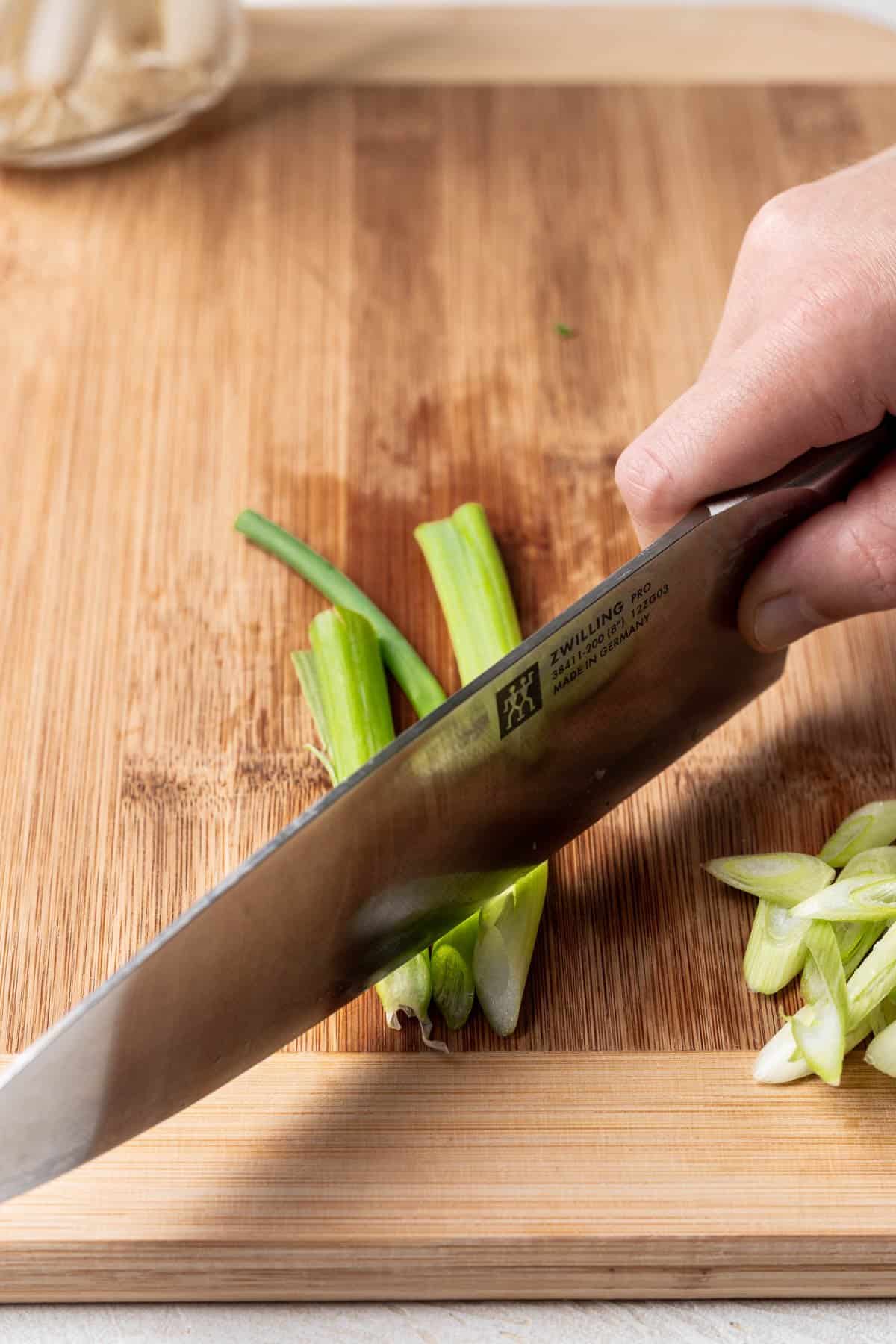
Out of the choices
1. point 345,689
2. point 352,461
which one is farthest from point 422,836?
point 352,461

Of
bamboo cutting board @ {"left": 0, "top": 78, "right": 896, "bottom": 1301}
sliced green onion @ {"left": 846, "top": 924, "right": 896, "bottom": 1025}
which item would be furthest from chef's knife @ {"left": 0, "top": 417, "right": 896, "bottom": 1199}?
sliced green onion @ {"left": 846, "top": 924, "right": 896, "bottom": 1025}

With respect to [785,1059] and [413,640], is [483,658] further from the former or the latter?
[785,1059]

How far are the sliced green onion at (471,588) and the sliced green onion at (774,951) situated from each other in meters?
0.43

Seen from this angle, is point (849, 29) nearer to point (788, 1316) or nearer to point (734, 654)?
point (734, 654)

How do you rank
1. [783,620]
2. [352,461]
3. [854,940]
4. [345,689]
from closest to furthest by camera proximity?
[854,940] < [783,620] < [345,689] < [352,461]

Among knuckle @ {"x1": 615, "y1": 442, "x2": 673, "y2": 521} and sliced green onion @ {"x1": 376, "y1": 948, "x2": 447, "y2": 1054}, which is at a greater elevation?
knuckle @ {"x1": 615, "y1": 442, "x2": 673, "y2": 521}

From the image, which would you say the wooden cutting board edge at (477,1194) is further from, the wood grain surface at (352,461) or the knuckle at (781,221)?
the knuckle at (781,221)

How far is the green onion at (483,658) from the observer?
140 cm

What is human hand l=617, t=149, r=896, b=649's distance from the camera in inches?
52.3

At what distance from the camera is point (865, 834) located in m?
1.48

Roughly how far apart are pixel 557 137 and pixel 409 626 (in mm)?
1062

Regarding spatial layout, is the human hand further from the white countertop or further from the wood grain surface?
the white countertop

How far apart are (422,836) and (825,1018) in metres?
0.42

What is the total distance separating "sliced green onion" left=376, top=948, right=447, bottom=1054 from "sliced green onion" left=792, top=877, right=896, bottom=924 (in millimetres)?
368
